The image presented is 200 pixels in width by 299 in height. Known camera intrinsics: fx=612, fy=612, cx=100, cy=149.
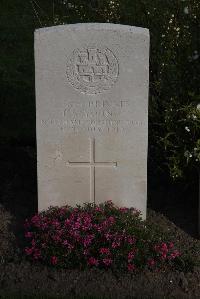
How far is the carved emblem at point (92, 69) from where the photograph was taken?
494 cm

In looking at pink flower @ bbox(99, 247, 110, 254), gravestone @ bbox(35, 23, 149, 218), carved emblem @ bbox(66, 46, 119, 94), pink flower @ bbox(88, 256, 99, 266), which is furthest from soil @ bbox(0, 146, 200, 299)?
carved emblem @ bbox(66, 46, 119, 94)

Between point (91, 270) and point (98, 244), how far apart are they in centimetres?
21

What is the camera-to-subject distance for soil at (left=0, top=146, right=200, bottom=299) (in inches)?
182

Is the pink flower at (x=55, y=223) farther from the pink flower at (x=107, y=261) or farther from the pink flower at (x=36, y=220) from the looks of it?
the pink flower at (x=107, y=261)

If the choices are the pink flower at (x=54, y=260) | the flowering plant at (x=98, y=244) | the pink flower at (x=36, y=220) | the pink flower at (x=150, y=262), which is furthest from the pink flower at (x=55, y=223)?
the pink flower at (x=150, y=262)

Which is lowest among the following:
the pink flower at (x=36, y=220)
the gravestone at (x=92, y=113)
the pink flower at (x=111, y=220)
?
the pink flower at (x=36, y=220)

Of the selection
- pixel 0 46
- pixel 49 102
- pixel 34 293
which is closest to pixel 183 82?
pixel 49 102

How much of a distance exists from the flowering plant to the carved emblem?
1.07 m

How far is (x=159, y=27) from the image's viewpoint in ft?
19.7

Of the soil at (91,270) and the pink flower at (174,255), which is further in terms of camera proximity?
the pink flower at (174,255)

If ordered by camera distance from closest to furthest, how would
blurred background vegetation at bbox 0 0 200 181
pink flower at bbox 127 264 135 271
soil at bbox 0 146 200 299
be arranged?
soil at bbox 0 146 200 299, pink flower at bbox 127 264 135 271, blurred background vegetation at bbox 0 0 200 181

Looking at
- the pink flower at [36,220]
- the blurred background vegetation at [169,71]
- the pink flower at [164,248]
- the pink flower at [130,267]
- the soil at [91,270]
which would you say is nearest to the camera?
the soil at [91,270]

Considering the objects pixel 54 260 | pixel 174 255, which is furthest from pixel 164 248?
pixel 54 260

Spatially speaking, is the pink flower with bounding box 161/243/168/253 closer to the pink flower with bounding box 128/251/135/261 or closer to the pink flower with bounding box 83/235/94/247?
the pink flower with bounding box 128/251/135/261
